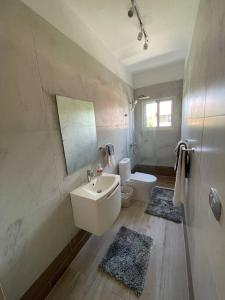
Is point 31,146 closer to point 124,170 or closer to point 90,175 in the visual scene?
point 90,175

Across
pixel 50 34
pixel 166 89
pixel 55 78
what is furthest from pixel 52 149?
pixel 166 89

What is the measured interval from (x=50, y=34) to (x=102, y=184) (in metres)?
1.65

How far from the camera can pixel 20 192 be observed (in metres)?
0.98

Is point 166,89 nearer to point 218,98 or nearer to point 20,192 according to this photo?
point 218,98

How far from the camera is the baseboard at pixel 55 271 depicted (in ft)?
3.53

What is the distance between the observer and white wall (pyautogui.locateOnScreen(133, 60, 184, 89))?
282 cm

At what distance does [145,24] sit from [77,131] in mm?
1559

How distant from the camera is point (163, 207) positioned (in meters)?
2.17

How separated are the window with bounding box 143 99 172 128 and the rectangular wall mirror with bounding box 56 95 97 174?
204cm

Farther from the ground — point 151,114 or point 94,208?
point 151,114

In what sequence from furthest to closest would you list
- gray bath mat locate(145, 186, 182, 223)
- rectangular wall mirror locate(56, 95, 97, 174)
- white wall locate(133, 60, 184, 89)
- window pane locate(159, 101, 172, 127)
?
window pane locate(159, 101, 172, 127), white wall locate(133, 60, 184, 89), gray bath mat locate(145, 186, 182, 223), rectangular wall mirror locate(56, 95, 97, 174)

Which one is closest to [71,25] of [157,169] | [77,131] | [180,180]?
[77,131]

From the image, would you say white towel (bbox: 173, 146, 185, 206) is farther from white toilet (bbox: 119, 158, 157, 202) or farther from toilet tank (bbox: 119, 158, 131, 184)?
toilet tank (bbox: 119, 158, 131, 184)

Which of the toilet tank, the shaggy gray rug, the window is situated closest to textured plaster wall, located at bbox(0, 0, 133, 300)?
the shaggy gray rug
